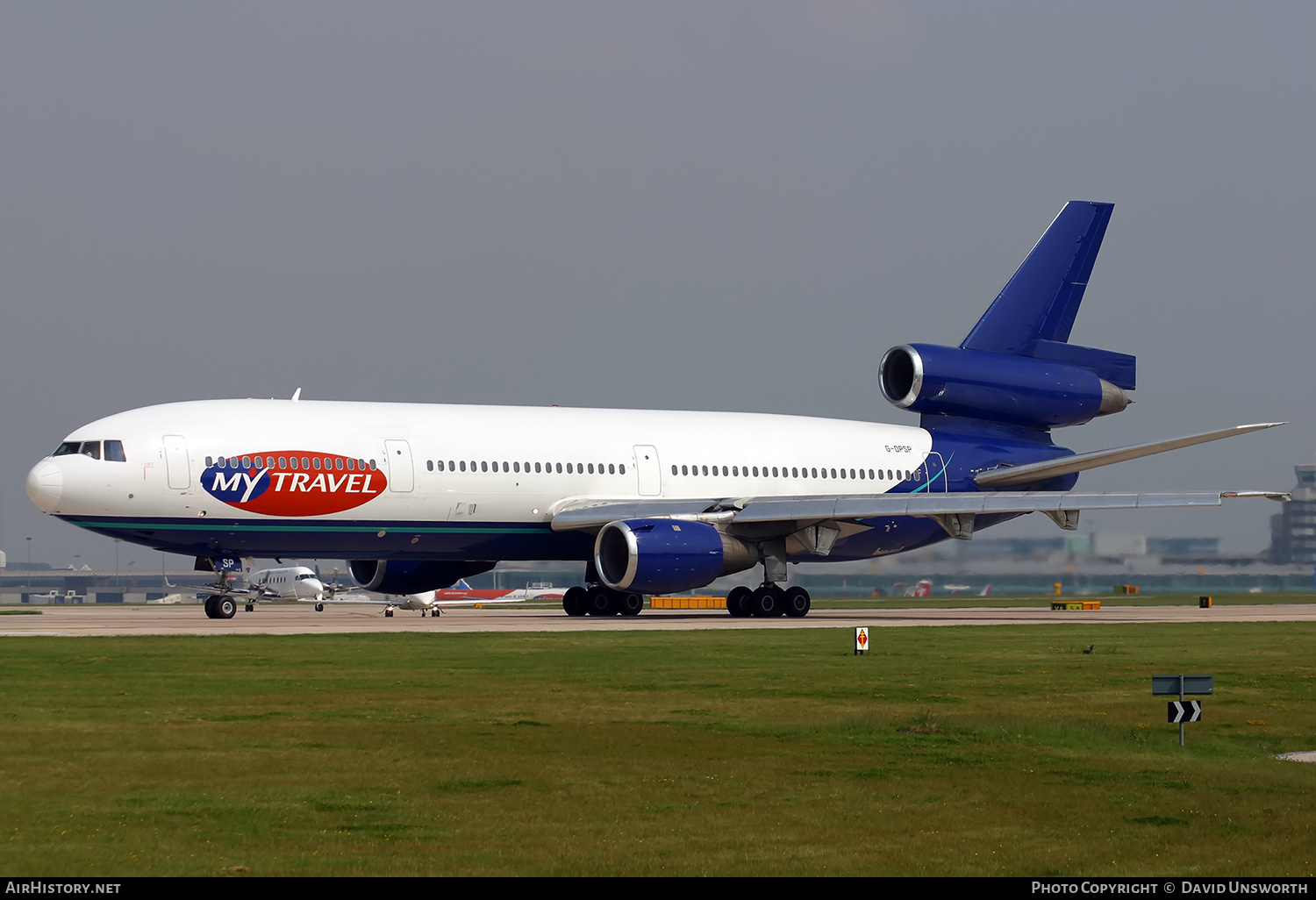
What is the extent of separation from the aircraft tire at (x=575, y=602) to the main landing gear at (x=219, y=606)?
7.96 m

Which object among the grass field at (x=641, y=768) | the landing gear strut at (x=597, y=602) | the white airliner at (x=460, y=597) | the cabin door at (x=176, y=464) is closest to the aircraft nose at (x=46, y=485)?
the cabin door at (x=176, y=464)

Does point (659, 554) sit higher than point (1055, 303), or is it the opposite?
point (1055, 303)

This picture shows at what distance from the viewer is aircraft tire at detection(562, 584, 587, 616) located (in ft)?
129

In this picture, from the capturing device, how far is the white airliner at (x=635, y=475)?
33531mm

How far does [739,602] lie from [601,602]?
338 centimetres

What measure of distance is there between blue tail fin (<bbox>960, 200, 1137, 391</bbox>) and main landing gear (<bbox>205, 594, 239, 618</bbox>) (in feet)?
68.6

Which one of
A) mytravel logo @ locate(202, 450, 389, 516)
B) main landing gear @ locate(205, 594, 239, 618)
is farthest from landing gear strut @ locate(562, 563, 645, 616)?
main landing gear @ locate(205, 594, 239, 618)

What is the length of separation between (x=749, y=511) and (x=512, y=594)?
2213 inches

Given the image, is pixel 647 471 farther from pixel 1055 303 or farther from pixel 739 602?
pixel 1055 303

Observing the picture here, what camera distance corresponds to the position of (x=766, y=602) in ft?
126

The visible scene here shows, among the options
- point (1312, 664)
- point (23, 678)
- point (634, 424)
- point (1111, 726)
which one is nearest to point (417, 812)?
point (1111, 726)

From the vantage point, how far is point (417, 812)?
10672 mm

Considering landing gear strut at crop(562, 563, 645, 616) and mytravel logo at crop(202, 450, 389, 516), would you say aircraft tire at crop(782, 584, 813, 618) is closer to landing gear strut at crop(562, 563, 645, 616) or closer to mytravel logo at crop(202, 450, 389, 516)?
landing gear strut at crop(562, 563, 645, 616)

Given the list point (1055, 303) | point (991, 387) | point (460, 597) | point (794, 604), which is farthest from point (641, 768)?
point (460, 597)
